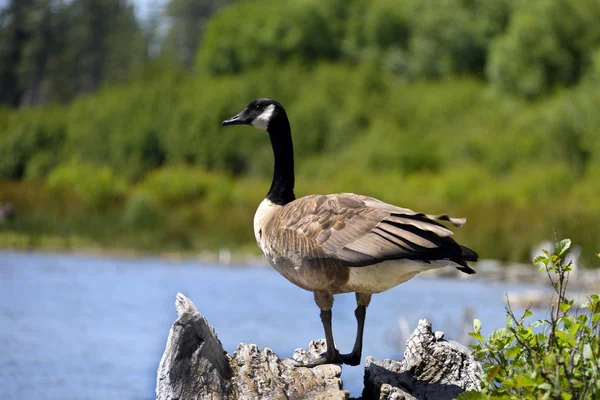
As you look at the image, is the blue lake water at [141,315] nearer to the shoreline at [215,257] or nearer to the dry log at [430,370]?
the shoreline at [215,257]

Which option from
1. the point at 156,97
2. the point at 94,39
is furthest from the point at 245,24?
the point at 156,97

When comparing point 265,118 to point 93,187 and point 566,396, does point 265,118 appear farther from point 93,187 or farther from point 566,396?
point 93,187

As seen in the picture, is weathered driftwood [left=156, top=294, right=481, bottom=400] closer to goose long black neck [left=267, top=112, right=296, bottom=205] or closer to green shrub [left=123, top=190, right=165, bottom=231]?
goose long black neck [left=267, top=112, right=296, bottom=205]

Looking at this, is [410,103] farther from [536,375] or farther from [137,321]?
[536,375]

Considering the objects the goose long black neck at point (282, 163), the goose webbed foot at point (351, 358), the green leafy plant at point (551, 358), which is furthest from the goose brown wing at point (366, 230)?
the goose webbed foot at point (351, 358)

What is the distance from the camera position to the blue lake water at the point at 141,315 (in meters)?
10.3

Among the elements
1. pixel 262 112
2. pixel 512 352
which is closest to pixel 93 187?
pixel 262 112

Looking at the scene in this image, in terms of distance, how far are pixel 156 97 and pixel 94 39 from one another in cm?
1255

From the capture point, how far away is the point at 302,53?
2341 inches

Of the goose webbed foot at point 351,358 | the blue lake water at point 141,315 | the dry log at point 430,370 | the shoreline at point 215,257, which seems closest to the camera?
the dry log at point 430,370

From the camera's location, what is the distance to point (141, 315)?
14789mm

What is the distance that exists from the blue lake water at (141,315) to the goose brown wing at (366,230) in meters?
4.62

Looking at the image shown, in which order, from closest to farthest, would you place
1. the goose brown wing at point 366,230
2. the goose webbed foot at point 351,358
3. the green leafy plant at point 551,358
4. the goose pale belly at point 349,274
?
1. the green leafy plant at point 551,358
2. the goose brown wing at point 366,230
3. the goose pale belly at point 349,274
4. the goose webbed foot at point 351,358

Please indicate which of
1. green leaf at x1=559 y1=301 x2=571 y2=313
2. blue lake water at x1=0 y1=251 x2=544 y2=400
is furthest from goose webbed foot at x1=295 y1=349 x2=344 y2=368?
blue lake water at x1=0 y1=251 x2=544 y2=400
